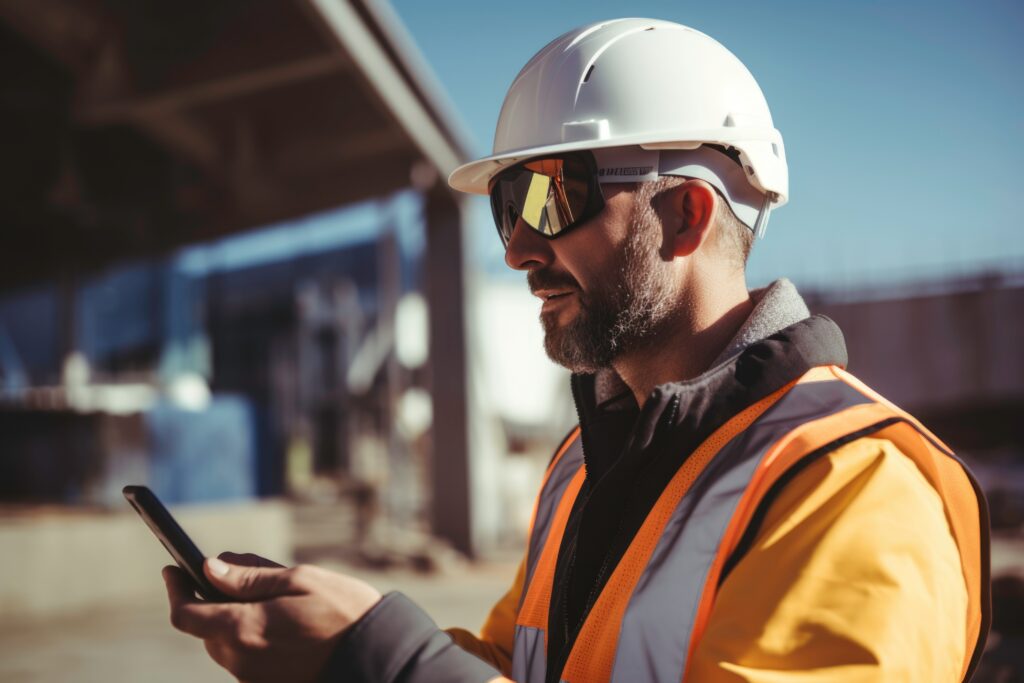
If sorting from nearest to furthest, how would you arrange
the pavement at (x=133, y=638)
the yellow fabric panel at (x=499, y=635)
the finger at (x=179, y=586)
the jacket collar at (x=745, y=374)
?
the finger at (x=179, y=586) → the jacket collar at (x=745, y=374) → the yellow fabric panel at (x=499, y=635) → the pavement at (x=133, y=638)

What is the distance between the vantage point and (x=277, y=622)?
4.06ft

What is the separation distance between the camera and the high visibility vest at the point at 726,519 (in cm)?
139

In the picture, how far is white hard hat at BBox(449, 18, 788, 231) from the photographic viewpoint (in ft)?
6.23

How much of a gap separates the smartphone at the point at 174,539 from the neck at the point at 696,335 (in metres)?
0.98

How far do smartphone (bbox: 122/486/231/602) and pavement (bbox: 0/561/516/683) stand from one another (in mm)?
4889

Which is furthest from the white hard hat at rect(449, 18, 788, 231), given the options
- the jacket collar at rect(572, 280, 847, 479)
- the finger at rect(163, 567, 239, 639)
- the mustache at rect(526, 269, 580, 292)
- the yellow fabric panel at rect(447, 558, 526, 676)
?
the finger at rect(163, 567, 239, 639)

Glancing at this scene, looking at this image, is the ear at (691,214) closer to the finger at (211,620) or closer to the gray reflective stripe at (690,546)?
the gray reflective stripe at (690,546)

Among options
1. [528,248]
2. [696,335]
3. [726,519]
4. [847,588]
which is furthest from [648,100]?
[847,588]

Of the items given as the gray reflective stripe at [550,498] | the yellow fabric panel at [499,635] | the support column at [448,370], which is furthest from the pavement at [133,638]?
the gray reflective stripe at [550,498]

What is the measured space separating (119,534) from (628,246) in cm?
788

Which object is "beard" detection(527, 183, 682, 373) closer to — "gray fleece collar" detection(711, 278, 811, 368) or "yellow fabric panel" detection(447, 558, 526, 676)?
"gray fleece collar" detection(711, 278, 811, 368)

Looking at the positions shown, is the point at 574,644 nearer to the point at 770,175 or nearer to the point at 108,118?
the point at 770,175

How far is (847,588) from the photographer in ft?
4.03

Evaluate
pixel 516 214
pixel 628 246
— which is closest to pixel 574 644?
pixel 628 246
